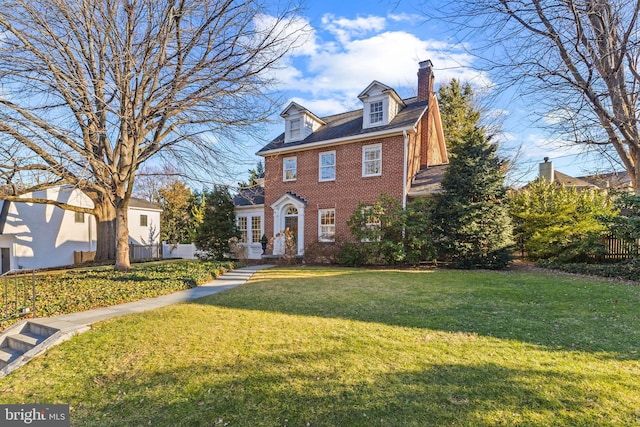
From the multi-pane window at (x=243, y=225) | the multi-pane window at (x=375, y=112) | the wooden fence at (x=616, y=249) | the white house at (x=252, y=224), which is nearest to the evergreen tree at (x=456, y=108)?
the multi-pane window at (x=375, y=112)

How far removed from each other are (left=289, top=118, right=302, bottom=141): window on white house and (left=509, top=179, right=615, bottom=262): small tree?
451 inches

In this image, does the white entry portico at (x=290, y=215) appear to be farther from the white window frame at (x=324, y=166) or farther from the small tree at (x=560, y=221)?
the small tree at (x=560, y=221)

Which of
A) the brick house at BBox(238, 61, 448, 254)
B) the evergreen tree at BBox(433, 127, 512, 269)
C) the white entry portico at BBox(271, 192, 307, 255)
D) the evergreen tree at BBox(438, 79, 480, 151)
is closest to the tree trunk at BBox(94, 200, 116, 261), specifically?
the brick house at BBox(238, 61, 448, 254)

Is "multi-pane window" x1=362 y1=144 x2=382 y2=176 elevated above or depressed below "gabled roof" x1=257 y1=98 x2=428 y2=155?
below

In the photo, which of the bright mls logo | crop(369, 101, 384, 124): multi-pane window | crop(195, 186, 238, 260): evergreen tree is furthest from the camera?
crop(195, 186, 238, 260): evergreen tree

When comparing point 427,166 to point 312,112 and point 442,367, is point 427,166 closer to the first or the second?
point 312,112

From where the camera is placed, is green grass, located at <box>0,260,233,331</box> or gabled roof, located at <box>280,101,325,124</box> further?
gabled roof, located at <box>280,101,325,124</box>

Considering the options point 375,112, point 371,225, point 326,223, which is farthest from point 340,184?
point 375,112

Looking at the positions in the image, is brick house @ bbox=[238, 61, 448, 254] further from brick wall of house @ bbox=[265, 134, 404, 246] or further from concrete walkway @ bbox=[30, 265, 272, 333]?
concrete walkway @ bbox=[30, 265, 272, 333]

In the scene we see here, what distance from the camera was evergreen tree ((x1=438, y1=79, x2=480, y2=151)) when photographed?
26422 mm

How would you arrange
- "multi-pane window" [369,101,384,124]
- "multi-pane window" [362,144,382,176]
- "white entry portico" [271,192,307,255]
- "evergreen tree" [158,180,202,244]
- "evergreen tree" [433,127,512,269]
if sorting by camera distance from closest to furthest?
"evergreen tree" [433,127,512,269] < "multi-pane window" [362,144,382,176] < "multi-pane window" [369,101,384,124] < "white entry portico" [271,192,307,255] < "evergreen tree" [158,180,202,244]

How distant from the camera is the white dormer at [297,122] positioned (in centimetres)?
1859

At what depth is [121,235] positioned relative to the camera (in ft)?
36.8

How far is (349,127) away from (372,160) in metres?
2.76
